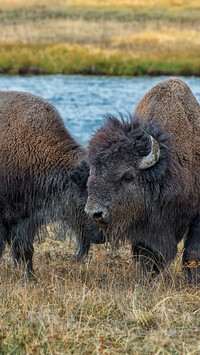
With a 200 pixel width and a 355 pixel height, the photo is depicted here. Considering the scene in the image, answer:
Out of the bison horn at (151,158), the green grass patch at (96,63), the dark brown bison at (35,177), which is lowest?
the green grass patch at (96,63)

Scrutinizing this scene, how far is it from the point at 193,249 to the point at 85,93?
54.6 feet

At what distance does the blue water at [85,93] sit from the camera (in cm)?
1856

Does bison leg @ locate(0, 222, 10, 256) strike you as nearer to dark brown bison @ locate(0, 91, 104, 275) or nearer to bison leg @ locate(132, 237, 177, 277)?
dark brown bison @ locate(0, 91, 104, 275)

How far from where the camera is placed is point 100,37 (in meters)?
36.8

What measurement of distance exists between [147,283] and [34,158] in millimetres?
1820

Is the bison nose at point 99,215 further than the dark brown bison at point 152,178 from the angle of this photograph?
No

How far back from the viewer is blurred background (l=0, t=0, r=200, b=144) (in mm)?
22000

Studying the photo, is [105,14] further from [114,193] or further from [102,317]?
[102,317]

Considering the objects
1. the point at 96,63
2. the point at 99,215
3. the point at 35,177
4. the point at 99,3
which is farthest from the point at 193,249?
the point at 99,3

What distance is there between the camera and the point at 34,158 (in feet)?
23.1

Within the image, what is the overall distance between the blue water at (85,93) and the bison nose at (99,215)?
1005cm

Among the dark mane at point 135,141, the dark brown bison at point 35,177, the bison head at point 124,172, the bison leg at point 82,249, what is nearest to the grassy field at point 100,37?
the dark brown bison at point 35,177

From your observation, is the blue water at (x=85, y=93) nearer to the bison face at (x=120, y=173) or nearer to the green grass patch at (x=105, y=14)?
the bison face at (x=120, y=173)

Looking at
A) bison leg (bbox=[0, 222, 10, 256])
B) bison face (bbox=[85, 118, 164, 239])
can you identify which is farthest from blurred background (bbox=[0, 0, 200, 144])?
bison face (bbox=[85, 118, 164, 239])
